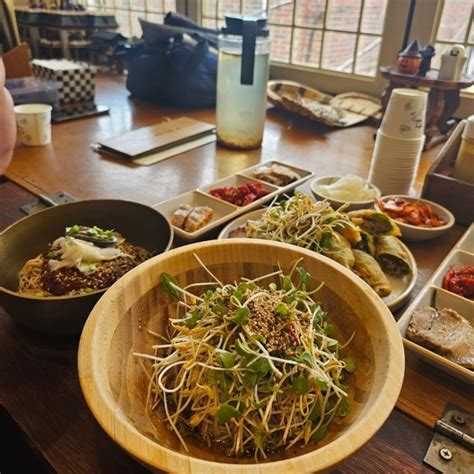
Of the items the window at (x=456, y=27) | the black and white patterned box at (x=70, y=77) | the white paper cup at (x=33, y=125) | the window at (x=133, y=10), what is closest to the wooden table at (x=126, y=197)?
the white paper cup at (x=33, y=125)

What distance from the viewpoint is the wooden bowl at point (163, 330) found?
0.41 m

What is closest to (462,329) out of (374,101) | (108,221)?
(108,221)

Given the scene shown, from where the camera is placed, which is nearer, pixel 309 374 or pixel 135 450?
pixel 135 450

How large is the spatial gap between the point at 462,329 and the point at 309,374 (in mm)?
333

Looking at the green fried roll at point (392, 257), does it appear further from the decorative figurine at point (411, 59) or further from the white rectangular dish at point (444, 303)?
the decorative figurine at point (411, 59)

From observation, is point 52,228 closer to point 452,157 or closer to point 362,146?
point 452,157

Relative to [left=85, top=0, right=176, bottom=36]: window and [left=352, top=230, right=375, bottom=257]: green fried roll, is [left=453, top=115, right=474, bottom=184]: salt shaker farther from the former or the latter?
[left=85, top=0, right=176, bottom=36]: window

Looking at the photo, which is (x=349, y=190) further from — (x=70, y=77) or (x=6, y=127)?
(x=70, y=77)

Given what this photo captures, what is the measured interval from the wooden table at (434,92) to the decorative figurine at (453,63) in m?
0.03

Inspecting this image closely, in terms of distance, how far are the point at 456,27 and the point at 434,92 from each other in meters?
0.52

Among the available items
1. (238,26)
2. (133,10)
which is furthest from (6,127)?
(133,10)

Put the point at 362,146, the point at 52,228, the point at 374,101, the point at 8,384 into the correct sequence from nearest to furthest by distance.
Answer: the point at 8,384, the point at 52,228, the point at 362,146, the point at 374,101

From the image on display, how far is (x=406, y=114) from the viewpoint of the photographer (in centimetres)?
119

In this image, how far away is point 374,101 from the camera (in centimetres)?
218
